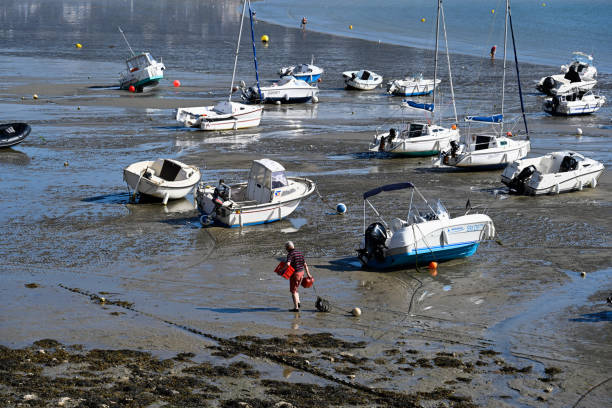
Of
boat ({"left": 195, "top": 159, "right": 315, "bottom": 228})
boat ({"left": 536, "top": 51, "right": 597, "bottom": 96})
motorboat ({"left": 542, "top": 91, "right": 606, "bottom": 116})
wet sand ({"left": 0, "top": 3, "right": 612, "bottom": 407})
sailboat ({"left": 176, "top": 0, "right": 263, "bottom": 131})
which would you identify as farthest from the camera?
boat ({"left": 536, "top": 51, "right": 597, "bottom": 96})

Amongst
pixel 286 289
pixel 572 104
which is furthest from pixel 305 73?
pixel 286 289

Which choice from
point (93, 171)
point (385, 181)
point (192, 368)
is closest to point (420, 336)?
point (192, 368)

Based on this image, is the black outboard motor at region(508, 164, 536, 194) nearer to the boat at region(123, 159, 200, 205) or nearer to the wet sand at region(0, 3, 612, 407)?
→ the wet sand at region(0, 3, 612, 407)

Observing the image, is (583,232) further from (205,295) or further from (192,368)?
(192,368)

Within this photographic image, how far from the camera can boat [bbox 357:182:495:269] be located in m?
20.1

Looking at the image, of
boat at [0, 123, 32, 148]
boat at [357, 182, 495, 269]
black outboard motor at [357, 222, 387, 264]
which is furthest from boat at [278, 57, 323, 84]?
black outboard motor at [357, 222, 387, 264]

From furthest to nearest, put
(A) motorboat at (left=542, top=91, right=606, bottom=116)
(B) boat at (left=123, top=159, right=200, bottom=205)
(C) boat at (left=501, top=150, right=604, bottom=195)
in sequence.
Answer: (A) motorboat at (left=542, top=91, right=606, bottom=116), (C) boat at (left=501, top=150, right=604, bottom=195), (B) boat at (left=123, top=159, right=200, bottom=205)

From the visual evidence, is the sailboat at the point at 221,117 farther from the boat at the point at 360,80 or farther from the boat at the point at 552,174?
the boat at the point at 552,174

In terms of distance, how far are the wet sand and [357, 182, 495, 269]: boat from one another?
0.43m

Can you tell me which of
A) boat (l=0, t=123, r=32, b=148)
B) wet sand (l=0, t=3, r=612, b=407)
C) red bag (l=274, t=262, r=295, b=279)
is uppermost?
red bag (l=274, t=262, r=295, b=279)

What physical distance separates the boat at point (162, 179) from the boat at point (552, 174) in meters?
11.2

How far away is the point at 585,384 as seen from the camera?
45.3ft

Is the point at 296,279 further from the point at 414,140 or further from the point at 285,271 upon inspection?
the point at 414,140

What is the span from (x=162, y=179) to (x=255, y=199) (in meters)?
3.90
